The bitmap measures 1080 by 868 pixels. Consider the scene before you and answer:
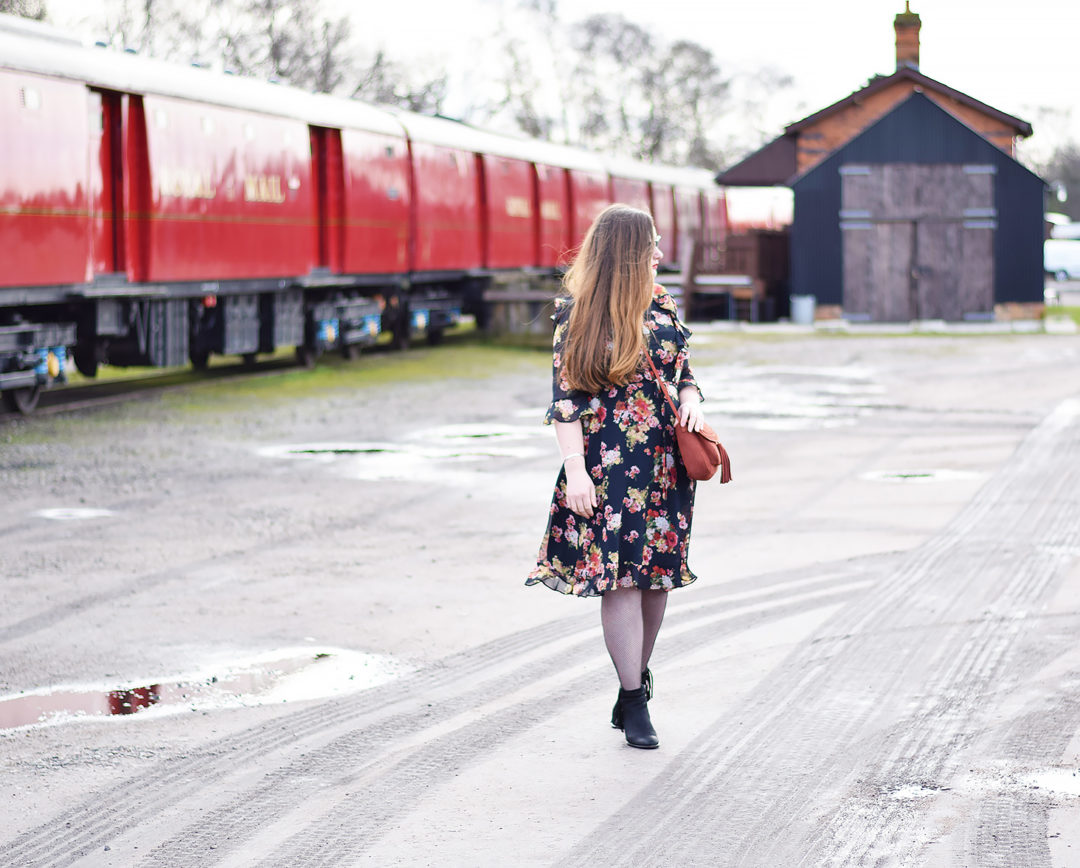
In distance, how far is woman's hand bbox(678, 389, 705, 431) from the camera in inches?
217

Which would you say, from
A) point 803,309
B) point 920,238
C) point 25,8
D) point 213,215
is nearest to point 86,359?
point 213,215

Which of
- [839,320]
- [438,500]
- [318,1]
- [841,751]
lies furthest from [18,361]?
[318,1]

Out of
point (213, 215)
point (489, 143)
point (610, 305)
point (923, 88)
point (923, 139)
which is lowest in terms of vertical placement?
point (610, 305)

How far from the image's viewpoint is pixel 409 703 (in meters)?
6.13

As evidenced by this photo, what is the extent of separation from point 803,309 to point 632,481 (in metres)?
29.5

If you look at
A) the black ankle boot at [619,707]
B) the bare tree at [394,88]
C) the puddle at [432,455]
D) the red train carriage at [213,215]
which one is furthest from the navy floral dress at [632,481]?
the bare tree at [394,88]

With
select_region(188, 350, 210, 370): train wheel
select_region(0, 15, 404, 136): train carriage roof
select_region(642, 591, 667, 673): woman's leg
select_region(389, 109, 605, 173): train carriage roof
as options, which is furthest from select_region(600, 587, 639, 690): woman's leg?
select_region(389, 109, 605, 173): train carriage roof

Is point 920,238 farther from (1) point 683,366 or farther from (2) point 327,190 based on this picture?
(1) point 683,366

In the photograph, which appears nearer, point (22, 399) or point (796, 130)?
point (22, 399)

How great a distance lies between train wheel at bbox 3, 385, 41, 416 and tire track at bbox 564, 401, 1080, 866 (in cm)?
1035

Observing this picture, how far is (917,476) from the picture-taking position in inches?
474

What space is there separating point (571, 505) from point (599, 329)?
0.60 metres

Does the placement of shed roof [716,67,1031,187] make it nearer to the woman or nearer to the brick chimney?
the brick chimney

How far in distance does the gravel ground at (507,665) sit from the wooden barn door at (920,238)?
66.8 feet
